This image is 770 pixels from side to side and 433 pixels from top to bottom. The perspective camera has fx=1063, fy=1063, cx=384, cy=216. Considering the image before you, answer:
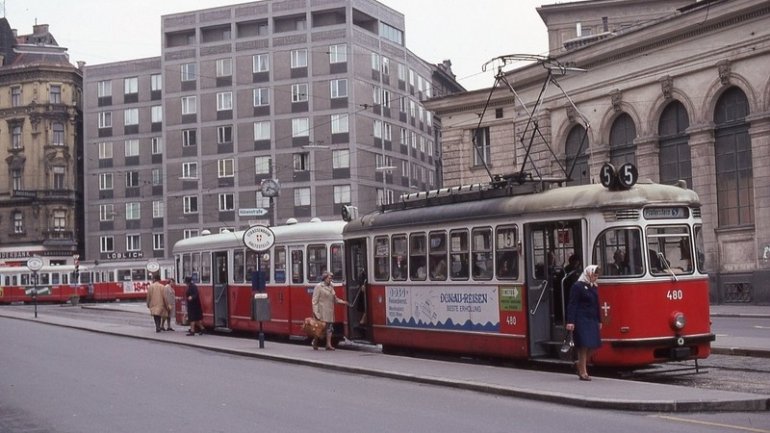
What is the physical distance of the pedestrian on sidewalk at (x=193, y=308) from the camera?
1172 inches

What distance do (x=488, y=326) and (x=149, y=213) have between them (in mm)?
68343

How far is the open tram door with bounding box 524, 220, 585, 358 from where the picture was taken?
16.4m

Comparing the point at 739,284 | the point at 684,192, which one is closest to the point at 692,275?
the point at 684,192

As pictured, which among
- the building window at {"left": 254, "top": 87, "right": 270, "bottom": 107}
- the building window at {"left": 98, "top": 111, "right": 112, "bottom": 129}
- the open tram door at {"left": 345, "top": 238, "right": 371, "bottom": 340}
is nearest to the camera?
the open tram door at {"left": 345, "top": 238, "right": 371, "bottom": 340}

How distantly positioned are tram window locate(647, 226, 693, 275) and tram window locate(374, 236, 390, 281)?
21.6ft

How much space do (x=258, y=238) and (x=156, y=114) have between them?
61.4 meters

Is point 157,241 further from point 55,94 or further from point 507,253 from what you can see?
point 507,253

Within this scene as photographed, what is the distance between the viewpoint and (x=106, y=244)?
85.0 m

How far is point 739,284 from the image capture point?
1449 inches

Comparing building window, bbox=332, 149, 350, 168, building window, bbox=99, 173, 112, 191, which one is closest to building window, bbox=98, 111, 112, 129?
building window, bbox=99, 173, 112, 191

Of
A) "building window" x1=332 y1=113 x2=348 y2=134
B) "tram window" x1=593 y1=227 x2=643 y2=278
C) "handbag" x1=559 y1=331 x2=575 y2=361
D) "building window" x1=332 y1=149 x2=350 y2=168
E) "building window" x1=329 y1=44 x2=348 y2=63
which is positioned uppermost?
"building window" x1=329 y1=44 x2=348 y2=63

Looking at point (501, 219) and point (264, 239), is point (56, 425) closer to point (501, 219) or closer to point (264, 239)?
point (501, 219)

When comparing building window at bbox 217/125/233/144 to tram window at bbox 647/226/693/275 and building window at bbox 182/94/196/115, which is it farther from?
tram window at bbox 647/226/693/275

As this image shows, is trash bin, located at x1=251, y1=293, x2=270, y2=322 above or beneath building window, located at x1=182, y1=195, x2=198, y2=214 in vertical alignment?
beneath
